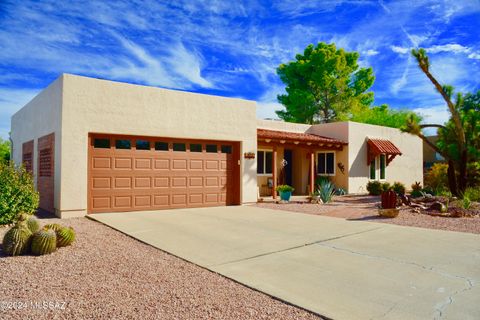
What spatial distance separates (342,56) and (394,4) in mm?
22613

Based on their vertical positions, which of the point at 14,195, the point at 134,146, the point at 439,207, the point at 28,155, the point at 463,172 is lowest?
the point at 439,207

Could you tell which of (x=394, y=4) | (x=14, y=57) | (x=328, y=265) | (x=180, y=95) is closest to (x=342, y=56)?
(x=394, y=4)

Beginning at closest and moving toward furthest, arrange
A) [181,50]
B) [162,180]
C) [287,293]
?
[287,293] < [162,180] < [181,50]

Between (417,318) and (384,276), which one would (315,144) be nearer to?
(384,276)

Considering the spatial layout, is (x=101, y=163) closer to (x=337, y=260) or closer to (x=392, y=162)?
(x=337, y=260)

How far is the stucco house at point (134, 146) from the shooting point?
34.2ft

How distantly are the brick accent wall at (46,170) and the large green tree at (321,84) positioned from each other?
25506mm

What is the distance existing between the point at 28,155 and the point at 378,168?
1902cm

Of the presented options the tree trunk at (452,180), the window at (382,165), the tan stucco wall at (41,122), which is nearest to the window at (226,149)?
the tan stucco wall at (41,122)

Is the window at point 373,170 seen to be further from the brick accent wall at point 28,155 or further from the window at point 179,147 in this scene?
the brick accent wall at point 28,155

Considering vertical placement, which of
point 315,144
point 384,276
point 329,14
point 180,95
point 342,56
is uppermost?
point 342,56

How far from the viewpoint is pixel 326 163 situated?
20.4 m

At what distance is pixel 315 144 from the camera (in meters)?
17.9

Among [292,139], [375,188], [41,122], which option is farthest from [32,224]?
[375,188]
